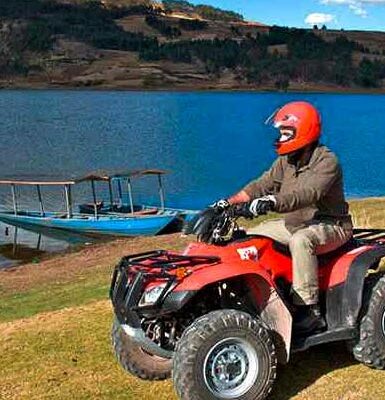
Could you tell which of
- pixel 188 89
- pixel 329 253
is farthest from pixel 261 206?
pixel 188 89

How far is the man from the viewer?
611 centimetres

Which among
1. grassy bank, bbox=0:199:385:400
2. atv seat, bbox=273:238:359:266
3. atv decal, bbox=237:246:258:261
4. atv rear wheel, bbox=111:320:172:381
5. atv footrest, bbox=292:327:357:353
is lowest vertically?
grassy bank, bbox=0:199:385:400

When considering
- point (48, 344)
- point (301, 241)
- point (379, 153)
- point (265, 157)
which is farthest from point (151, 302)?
point (379, 153)

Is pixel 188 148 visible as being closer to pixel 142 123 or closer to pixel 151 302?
pixel 142 123

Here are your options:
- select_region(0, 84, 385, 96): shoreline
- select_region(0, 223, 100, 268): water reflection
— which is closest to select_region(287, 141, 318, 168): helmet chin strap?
select_region(0, 223, 100, 268): water reflection

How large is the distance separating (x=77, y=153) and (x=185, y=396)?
51.7 meters

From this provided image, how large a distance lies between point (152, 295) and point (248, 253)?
87cm

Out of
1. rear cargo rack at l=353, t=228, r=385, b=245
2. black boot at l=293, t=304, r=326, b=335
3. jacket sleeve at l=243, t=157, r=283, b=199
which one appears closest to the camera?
black boot at l=293, t=304, r=326, b=335

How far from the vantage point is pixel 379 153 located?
185 feet

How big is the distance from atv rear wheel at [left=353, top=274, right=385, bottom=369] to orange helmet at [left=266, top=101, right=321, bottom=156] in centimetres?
146

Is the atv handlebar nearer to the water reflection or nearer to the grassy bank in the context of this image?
the grassy bank

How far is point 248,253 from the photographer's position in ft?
19.7

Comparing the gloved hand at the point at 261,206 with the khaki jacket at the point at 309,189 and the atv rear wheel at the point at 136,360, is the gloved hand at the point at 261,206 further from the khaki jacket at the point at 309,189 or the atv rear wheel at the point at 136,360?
the atv rear wheel at the point at 136,360

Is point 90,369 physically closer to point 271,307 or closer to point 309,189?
point 271,307
